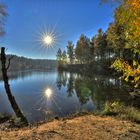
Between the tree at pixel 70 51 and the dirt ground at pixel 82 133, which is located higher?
the tree at pixel 70 51

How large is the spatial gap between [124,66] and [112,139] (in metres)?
2.45

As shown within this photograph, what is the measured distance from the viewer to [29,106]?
2444 cm

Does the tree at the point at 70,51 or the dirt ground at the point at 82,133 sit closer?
the dirt ground at the point at 82,133

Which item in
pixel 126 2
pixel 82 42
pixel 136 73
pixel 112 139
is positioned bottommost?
pixel 112 139

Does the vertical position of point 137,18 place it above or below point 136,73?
above

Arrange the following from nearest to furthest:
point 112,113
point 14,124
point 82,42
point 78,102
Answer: point 14,124
point 112,113
point 78,102
point 82,42

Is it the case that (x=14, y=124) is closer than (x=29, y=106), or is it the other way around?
(x=14, y=124)

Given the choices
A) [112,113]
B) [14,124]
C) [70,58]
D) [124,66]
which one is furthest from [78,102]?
[70,58]

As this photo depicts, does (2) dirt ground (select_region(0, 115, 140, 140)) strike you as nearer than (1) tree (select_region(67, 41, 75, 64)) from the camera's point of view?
Yes

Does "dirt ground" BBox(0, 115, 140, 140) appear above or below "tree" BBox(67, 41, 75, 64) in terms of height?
below

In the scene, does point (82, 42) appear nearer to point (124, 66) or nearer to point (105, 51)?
point (105, 51)

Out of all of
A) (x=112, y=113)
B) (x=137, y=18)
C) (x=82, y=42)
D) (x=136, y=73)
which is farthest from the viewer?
(x=82, y=42)

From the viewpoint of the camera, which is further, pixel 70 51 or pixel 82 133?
pixel 70 51

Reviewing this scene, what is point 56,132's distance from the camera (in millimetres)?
8930
